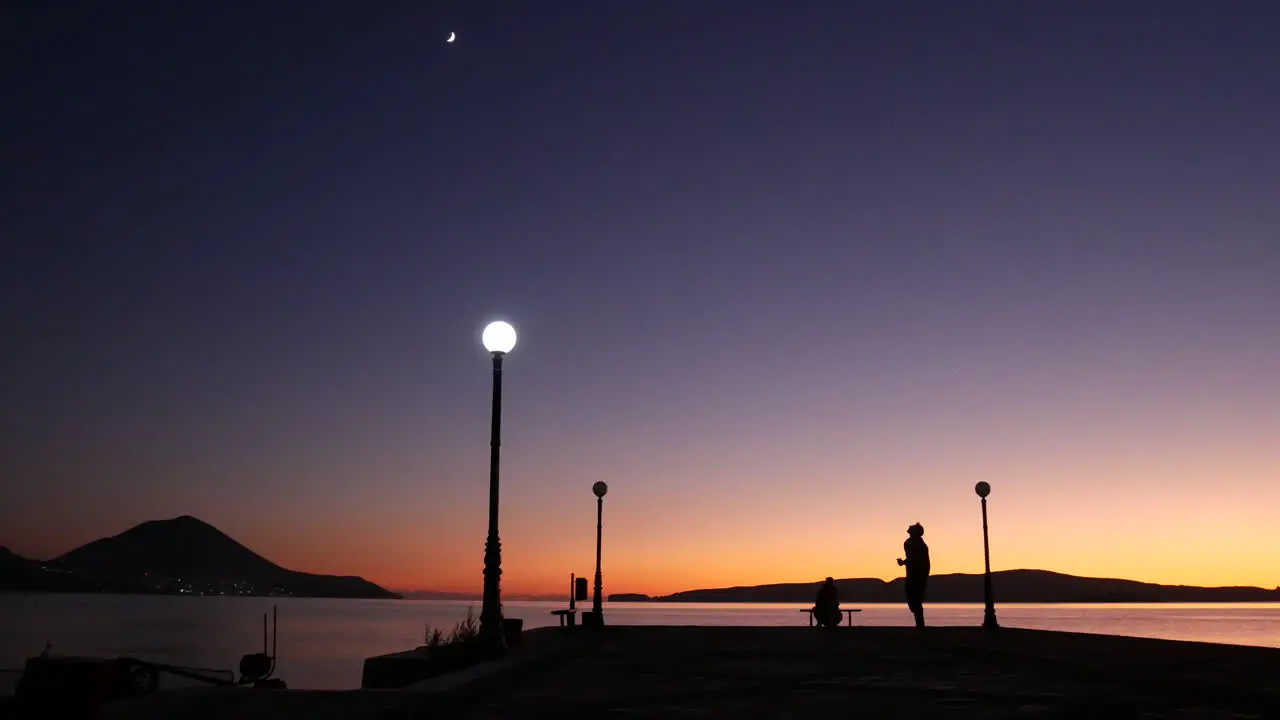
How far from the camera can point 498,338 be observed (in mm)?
19000

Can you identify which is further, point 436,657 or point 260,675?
point 260,675

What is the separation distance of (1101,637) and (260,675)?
30.0m

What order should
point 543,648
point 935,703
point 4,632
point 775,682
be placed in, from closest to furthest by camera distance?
point 935,703 < point 775,682 < point 543,648 < point 4,632

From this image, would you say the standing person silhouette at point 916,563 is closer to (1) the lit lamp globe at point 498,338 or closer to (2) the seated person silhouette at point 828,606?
(2) the seated person silhouette at point 828,606

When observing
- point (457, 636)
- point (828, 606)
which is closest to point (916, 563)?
point (828, 606)

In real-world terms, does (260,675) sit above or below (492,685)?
below

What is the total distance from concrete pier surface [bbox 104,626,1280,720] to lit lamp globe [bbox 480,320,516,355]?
4.97 m

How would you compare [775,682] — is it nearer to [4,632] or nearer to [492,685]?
[492,685]

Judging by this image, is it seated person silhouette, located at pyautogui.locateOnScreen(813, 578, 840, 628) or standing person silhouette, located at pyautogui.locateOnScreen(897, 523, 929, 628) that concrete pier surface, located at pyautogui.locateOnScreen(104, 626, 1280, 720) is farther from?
seated person silhouette, located at pyautogui.locateOnScreen(813, 578, 840, 628)

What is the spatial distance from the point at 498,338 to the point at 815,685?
25.9 ft

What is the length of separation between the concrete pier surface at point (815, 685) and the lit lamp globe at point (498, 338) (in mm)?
4970

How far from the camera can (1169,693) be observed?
1356 centimetres

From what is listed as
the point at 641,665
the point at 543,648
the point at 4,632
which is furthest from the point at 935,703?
the point at 4,632

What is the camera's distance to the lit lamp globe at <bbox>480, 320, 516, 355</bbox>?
19.0 m
